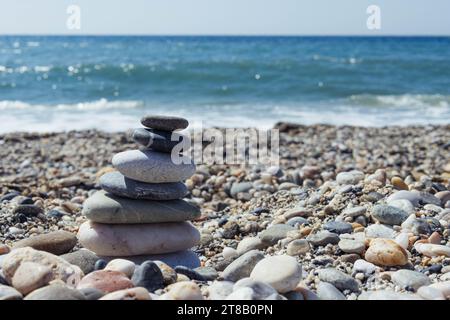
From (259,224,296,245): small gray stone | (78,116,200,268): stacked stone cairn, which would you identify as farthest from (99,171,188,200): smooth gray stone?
(259,224,296,245): small gray stone

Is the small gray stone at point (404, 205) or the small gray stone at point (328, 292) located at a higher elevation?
the small gray stone at point (404, 205)

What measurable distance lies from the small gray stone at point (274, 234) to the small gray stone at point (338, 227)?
0.29 m

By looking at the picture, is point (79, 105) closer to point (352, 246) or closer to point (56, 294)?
point (352, 246)

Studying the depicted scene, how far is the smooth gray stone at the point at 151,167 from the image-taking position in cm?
384

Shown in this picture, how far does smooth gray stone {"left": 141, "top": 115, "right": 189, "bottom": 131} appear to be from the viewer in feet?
12.8

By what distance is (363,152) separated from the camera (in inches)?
372

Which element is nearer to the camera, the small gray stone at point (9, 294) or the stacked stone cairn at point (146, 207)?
the small gray stone at point (9, 294)

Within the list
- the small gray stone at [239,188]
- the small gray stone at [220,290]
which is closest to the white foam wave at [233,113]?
the small gray stone at [239,188]

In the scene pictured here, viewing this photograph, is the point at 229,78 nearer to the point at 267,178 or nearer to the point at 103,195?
the point at 267,178

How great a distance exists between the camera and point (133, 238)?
12.6 feet

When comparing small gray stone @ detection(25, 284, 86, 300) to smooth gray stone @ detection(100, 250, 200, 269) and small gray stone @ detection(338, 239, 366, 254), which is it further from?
small gray stone @ detection(338, 239, 366, 254)

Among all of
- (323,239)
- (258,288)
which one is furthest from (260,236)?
(258,288)

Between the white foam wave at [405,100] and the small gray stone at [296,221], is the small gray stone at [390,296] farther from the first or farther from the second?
the white foam wave at [405,100]

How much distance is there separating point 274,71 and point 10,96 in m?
12.7
